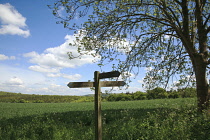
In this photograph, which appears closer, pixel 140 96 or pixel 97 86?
pixel 97 86

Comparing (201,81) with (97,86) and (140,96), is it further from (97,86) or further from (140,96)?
(140,96)

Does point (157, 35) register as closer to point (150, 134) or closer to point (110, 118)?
point (110, 118)

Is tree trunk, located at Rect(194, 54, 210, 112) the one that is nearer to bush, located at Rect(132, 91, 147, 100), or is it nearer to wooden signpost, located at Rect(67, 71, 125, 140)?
wooden signpost, located at Rect(67, 71, 125, 140)

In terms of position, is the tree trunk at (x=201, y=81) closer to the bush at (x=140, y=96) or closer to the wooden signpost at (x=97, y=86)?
the wooden signpost at (x=97, y=86)

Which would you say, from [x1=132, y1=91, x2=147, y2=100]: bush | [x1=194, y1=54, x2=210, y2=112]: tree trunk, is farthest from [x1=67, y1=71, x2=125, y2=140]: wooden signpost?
[x1=132, y1=91, x2=147, y2=100]: bush

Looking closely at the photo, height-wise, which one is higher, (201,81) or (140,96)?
(201,81)

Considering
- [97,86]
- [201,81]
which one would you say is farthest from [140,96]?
[97,86]

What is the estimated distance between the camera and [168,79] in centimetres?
1095

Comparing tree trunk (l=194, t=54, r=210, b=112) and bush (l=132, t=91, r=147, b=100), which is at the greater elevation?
tree trunk (l=194, t=54, r=210, b=112)

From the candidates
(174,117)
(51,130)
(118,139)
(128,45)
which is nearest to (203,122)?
(174,117)

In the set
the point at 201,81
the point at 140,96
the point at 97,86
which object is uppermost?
the point at 201,81

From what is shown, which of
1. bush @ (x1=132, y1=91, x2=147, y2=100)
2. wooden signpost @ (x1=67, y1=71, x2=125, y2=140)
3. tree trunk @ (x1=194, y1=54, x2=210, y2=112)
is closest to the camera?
wooden signpost @ (x1=67, y1=71, x2=125, y2=140)

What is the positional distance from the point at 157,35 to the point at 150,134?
693 cm

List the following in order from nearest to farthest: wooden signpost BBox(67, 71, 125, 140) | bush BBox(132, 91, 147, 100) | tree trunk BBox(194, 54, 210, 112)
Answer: wooden signpost BBox(67, 71, 125, 140) → tree trunk BBox(194, 54, 210, 112) → bush BBox(132, 91, 147, 100)
